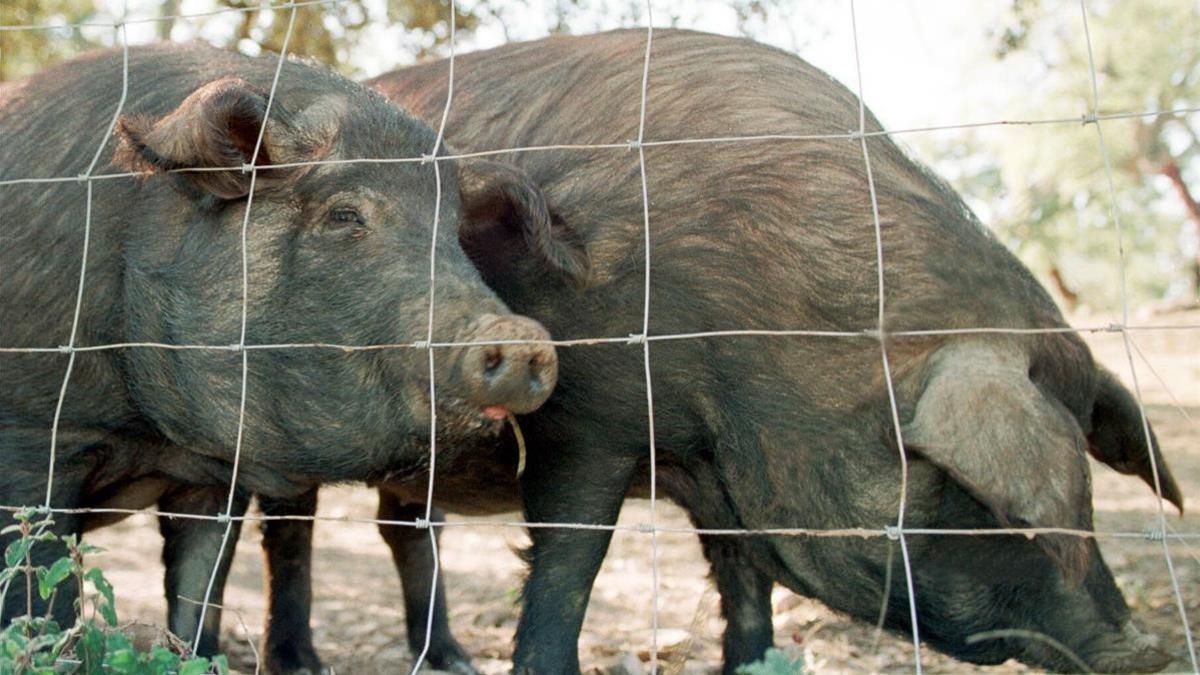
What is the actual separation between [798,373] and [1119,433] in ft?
4.43

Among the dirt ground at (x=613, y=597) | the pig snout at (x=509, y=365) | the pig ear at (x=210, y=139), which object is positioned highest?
the pig ear at (x=210, y=139)

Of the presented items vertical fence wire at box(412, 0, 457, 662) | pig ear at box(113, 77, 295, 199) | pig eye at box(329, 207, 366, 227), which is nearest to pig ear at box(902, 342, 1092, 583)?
vertical fence wire at box(412, 0, 457, 662)

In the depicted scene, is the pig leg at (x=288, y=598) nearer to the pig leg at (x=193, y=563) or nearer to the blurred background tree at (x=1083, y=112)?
the pig leg at (x=193, y=563)

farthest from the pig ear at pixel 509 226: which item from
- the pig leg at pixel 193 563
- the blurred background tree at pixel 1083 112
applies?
the blurred background tree at pixel 1083 112

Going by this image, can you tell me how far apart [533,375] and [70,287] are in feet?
4.89

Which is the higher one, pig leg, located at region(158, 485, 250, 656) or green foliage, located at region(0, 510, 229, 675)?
green foliage, located at region(0, 510, 229, 675)

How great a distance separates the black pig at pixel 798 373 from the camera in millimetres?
4348

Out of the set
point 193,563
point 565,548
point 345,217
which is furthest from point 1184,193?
point 345,217

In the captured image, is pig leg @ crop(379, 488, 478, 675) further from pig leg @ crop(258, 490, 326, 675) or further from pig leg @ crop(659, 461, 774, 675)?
pig leg @ crop(659, 461, 774, 675)

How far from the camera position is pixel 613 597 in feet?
22.6

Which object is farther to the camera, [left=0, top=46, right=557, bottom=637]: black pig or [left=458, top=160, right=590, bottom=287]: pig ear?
[left=458, top=160, right=590, bottom=287]: pig ear

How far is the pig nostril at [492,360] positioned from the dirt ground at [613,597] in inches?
48.6

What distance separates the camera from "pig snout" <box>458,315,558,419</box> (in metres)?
3.66

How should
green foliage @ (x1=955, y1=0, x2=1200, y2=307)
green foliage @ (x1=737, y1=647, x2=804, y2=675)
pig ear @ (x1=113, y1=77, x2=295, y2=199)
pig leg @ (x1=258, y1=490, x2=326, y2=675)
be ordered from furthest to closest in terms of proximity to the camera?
green foliage @ (x1=955, y1=0, x2=1200, y2=307) < pig leg @ (x1=258, y1=490, x2=326, y2=675) < pig ear @ (x1=113, y1=77, x2=295, y2=199) < green foliage @ (x1=737, y1=647, x2=804, y2=675)
